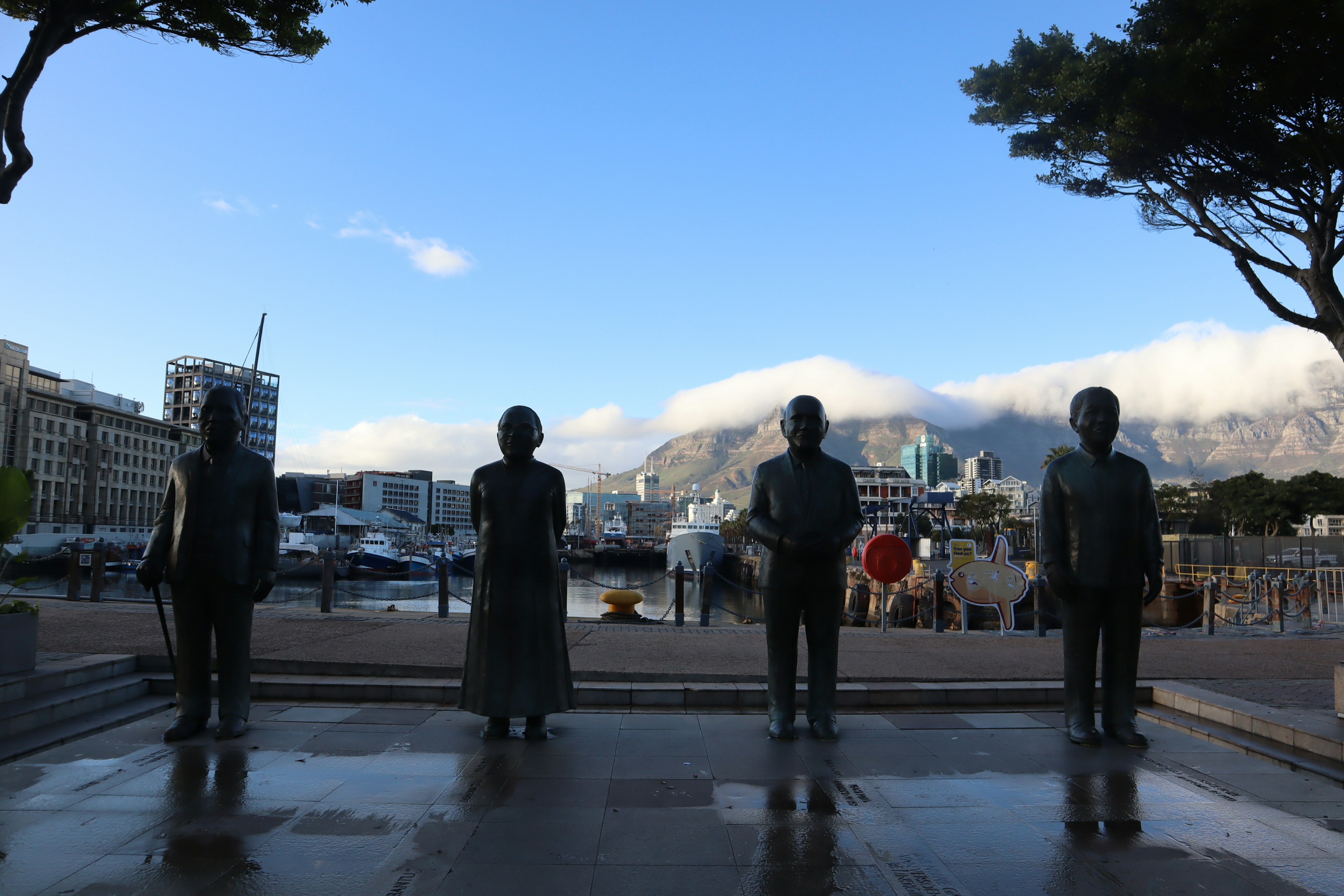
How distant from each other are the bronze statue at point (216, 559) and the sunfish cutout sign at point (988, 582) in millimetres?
10435

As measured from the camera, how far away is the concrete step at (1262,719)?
5152 mm

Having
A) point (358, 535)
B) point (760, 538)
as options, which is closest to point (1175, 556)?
point (760, 538)

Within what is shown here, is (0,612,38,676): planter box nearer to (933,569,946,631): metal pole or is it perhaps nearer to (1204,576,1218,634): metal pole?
(933,569,946,631): metal pole

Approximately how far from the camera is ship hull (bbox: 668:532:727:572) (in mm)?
63938

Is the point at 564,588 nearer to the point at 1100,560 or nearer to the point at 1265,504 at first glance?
the point at 1100,560

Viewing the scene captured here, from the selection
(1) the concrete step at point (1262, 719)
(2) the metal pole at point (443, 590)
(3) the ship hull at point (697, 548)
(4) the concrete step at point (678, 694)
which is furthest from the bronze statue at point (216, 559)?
(3) the ship hull at point (697, 548)

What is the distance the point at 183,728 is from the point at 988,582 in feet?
36.4

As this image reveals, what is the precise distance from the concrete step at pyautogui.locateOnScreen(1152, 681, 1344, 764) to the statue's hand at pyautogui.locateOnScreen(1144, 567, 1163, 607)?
51.6 inches

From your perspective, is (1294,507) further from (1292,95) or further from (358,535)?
(358,535)

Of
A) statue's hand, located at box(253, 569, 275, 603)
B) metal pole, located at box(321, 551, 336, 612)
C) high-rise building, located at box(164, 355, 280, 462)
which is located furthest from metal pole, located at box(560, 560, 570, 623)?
high-rise building, located at box(164, 355, 280, 462)

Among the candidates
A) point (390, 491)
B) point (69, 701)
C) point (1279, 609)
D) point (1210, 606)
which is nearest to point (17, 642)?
point (69, 701)

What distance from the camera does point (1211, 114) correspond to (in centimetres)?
1084

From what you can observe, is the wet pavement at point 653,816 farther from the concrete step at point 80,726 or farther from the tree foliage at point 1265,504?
the tree foliage at point 1265,504

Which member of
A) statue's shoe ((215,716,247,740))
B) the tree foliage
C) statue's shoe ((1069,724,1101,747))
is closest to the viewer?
statue's shoe ((215,716,247,740))
